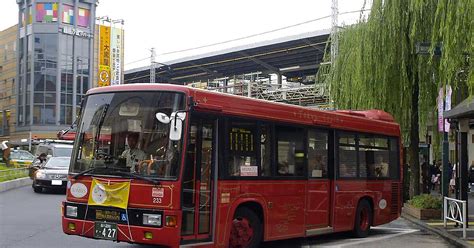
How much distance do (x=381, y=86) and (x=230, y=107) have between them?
8.58 metres

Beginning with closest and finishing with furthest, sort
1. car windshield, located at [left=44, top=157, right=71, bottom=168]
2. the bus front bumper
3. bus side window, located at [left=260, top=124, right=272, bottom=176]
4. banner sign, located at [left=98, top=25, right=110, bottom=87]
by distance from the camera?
the bus front bumper
bus side window, located at [left=260, top=124, right=272, bottom=176]
car windshield, located at [left=44, top=157, right=71, bottom=168]
banner sign, located at [left=98, top=25, right=110, bottom=87]

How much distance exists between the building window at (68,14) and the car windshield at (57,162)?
38573 mm

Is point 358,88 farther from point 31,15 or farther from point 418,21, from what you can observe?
point 31,15

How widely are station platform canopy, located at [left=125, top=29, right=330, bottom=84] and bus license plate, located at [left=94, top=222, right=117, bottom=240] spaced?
31292 millimetres

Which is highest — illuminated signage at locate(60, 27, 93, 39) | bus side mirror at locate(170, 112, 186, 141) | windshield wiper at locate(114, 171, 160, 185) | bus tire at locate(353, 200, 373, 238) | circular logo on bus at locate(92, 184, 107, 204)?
illuminated signage at locate(60, 27, 93, 39)

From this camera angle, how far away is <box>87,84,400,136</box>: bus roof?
8.51 m

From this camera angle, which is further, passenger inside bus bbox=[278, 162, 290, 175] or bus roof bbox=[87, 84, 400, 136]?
passenger inside bus bbox=[278, 162, 290, 175]

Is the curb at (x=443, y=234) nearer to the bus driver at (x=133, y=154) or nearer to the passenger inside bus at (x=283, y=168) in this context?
the passenger inside bus at (x=283, y=168)

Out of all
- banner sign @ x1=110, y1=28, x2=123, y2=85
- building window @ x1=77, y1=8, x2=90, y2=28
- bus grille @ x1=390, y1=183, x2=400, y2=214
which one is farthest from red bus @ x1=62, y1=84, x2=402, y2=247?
building window @ x1=77, y1=8, x2=90, y2=28

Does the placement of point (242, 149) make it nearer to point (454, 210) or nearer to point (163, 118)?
point (163, 118)

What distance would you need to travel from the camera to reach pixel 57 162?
A: 875 inches

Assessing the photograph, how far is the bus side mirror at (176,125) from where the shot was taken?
785cm

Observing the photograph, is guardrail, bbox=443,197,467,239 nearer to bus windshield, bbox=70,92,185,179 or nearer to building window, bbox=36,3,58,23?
bus windshield, bbox=70,92,185,179

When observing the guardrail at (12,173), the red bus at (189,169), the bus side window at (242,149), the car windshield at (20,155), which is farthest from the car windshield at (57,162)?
the car windshield at (20,155)
